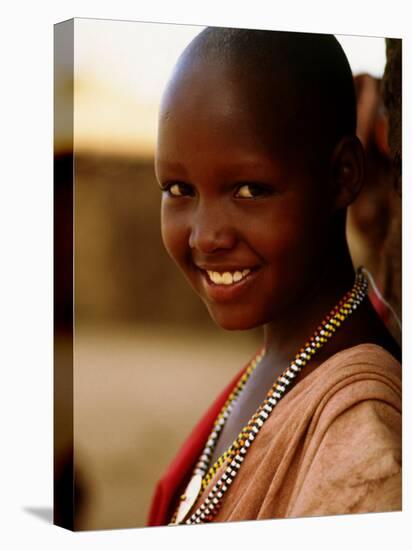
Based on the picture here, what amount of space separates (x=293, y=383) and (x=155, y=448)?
1.77 feet

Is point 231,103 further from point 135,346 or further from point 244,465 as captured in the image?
point 244,465

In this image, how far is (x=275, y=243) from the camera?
4.39 m

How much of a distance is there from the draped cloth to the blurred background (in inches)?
6.2

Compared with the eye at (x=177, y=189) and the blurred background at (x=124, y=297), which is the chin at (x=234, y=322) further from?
the eye at (x=177, y=189)

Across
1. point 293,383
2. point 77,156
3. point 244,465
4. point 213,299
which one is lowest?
point 244,465

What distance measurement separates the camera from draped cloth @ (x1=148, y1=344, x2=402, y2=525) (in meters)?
4.32

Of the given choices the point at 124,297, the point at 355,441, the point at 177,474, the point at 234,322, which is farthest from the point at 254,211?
the point at 177,474

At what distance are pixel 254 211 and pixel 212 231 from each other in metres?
0.16

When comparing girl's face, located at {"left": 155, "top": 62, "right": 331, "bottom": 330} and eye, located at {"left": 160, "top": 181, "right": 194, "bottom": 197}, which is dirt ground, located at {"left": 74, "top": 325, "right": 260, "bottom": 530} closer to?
girl's face, located at {"left": 155, "top": 62, "right": 331, "bottom": 330}

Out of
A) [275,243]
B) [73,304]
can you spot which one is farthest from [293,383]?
[73,304]

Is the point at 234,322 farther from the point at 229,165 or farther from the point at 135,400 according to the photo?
the point at 229,165

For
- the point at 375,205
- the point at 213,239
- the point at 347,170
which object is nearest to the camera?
the point at 213,239

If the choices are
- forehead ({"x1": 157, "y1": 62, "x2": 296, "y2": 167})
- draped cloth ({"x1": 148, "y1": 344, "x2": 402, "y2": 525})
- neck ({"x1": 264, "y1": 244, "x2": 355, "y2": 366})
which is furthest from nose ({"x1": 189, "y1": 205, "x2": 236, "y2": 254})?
draped cloth ({"x1": 148, "y1": 344, "x2": 402, "y2": 525})

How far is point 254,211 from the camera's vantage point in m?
4.35
